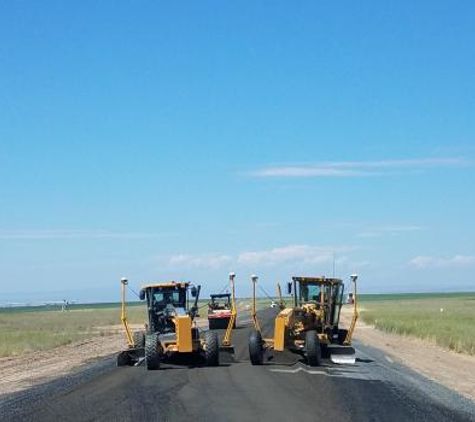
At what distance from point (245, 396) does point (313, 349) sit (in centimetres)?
700

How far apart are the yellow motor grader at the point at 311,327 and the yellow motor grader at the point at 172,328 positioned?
148cm

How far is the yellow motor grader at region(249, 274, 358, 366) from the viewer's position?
24.3 meters

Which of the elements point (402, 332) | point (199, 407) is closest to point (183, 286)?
point (199, 407)

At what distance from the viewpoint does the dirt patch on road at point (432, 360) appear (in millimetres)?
21328

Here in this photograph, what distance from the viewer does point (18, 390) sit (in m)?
20.4

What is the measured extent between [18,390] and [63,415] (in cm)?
584

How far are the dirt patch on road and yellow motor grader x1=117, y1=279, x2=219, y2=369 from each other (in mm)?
6299

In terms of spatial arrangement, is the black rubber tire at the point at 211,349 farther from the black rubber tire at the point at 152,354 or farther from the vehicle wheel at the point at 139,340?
the vehicle wheel at the point at 139,340

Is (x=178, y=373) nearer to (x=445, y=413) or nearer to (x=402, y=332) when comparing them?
(x=445, y=413)

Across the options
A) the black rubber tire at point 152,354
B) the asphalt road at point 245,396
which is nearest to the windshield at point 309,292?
the asphalt road at point 245,396

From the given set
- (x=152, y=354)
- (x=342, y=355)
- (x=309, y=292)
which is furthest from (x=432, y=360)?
(x=152, y=354)

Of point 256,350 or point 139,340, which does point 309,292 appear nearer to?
point 256,350

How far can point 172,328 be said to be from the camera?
2538 cm

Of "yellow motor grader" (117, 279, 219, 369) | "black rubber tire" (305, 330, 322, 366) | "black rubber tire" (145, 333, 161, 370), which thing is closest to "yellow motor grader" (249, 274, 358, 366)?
"black rubber tire" (305, 330, 322, 366)
